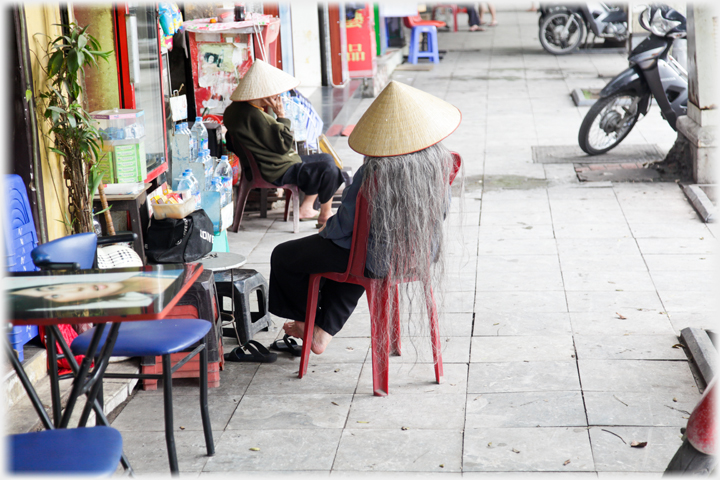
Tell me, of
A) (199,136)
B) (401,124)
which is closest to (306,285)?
(401,124)

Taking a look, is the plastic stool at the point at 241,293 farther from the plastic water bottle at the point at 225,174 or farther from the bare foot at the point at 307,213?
the bare foot at the point at 307,213

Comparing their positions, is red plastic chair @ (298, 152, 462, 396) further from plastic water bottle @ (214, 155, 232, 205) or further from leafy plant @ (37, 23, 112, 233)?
plastic water bottle @ (214, 155, 232, 205)

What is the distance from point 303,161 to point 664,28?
415 cm

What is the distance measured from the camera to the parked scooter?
2.09 meters

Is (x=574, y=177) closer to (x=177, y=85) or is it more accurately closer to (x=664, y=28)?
(x=664, y=28)

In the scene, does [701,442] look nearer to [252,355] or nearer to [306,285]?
[306,285]

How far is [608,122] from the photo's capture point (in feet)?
26.2

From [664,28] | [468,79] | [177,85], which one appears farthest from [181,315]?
[468,79]

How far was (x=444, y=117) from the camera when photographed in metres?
3.40

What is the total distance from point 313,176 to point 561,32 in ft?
41.1

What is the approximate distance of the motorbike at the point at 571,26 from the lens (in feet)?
52.9

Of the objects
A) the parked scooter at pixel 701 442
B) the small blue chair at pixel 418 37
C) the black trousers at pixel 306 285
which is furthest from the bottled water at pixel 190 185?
the small blue chair at pixel 418 37

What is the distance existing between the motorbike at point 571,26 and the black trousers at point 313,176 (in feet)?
39.2

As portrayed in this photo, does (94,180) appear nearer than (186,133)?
Yes
